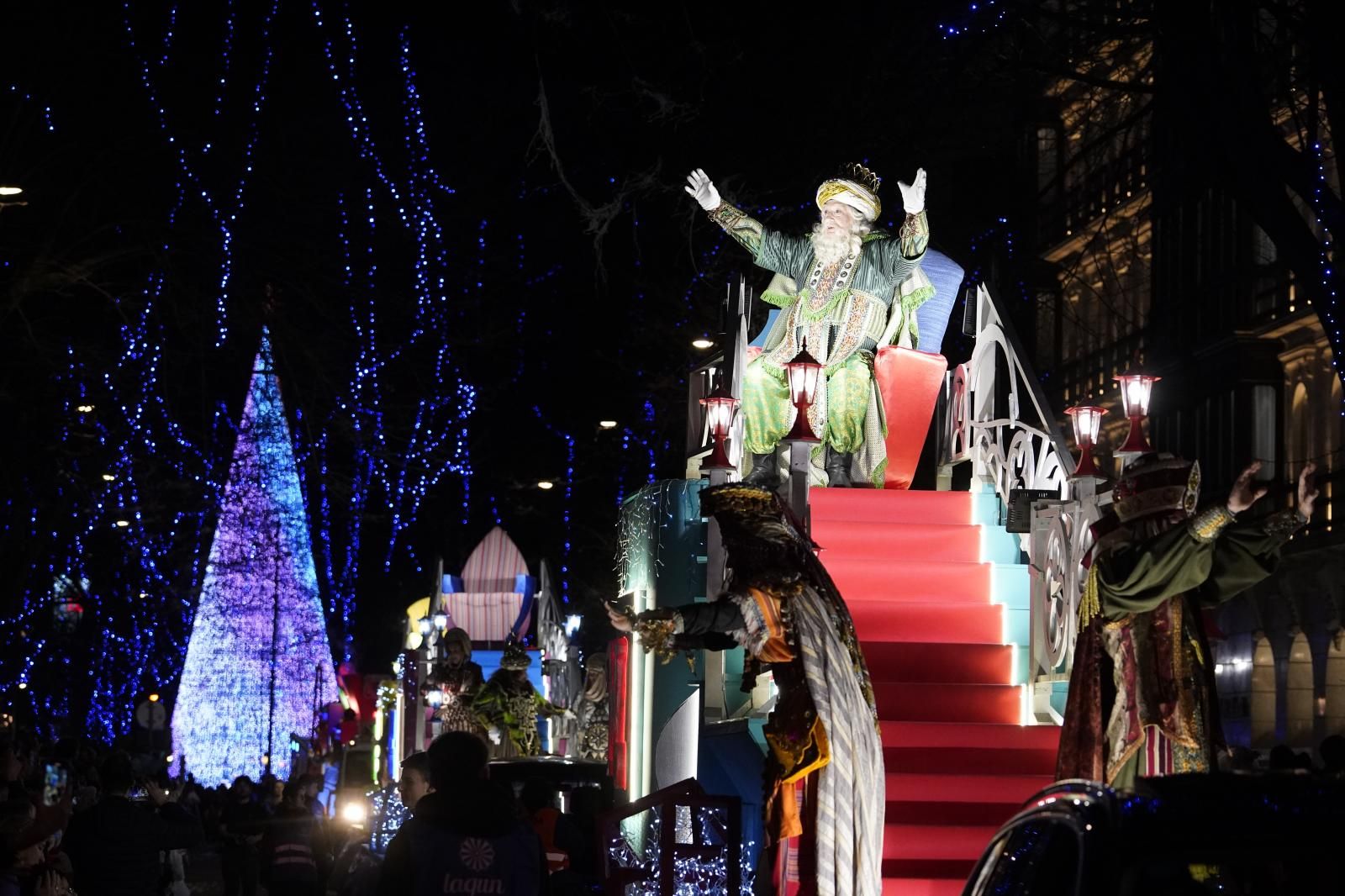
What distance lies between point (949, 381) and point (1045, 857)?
11.3 meters

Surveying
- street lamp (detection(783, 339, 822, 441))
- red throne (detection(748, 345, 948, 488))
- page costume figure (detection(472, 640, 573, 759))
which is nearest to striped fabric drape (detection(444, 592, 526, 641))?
page costume figure (detection(472, 640, 573, 759))

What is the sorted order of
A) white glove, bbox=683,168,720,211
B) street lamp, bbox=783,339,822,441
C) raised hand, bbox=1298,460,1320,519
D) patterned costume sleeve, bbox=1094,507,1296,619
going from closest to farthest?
raised hand, bbox=1298,460,1320,519 < patterned costume sleeve, bbox=1094,507,1296,619 < street lamp, bbox=783,339,822,441 < white glove, bbox=683,168,720,211

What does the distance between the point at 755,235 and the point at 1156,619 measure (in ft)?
25.2

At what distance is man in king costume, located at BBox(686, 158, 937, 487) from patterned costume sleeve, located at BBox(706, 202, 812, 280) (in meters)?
0.14

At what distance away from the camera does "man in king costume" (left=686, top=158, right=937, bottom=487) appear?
50.3ft

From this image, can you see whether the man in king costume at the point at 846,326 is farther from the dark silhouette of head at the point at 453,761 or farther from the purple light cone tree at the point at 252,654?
the purple light cone tree at the point at 252,654

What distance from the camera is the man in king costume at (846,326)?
1534 centimetres

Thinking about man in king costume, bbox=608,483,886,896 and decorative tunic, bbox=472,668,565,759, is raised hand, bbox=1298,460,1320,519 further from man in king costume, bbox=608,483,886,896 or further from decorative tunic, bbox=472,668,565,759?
decorative tunic, bbox=472,668,565,759

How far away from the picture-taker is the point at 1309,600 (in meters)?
27.2

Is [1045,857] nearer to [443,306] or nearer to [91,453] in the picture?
[443,306]

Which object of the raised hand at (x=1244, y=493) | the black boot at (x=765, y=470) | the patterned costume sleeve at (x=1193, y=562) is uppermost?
the black boot at (x=765, y=470)

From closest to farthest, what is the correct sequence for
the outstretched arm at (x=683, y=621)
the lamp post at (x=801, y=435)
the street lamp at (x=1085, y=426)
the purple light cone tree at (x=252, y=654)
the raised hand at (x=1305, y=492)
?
the raised hand at (x=1305, y=492) → the outstretched arm at (x=683, y=621) → the street lamp at (x=1085, y=426) → the lamp post at (x=801, y=435) → the purple light cone tree at (x=252, y=654)

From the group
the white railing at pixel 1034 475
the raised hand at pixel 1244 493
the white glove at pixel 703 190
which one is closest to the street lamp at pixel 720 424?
the white railing at pixel 1034 475

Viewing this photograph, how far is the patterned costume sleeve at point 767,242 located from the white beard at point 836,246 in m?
0.41
